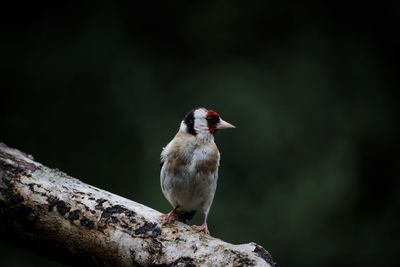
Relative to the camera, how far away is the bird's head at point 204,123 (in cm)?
402

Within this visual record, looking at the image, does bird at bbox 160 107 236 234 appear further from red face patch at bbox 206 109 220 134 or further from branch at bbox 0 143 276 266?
branch at bbox 0 143 276 266

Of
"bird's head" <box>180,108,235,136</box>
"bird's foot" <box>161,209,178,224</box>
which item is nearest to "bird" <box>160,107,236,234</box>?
"bird's head" <box>180,108,235,136</box>

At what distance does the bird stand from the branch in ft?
1.91

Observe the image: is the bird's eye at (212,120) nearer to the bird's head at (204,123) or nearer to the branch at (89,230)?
the bird's head at (204,123)

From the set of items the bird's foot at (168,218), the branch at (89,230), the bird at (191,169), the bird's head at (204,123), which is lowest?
the branch at (89,230)

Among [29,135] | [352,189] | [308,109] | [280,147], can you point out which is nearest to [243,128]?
[280,147]

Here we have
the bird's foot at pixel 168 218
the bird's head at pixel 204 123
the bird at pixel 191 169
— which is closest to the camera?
the bird's foot at pixel 168 218

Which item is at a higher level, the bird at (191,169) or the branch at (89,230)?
the bird at (191,169)

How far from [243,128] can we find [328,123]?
121 cm

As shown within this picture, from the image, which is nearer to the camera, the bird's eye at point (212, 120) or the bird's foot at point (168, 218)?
the bird's foot at point (168, 218)

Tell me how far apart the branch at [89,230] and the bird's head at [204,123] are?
90cm

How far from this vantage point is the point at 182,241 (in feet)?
10.1

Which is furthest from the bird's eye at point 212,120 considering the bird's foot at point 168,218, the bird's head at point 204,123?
the bird's foot at point 168,218

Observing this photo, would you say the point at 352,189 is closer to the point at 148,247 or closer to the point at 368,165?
the point at 368,165
